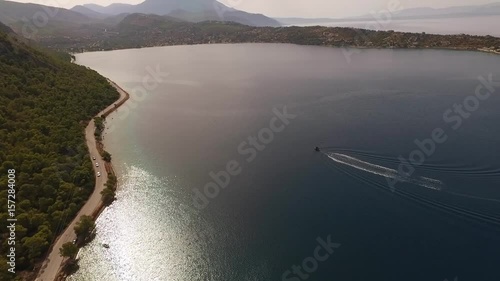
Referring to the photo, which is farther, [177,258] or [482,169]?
[482,169]

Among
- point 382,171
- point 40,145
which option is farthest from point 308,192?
point 40,145

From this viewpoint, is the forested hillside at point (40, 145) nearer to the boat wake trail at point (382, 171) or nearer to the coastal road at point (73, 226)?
A: the coastal road at point (73, 226)

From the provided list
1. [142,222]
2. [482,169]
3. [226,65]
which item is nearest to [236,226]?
[142,222]

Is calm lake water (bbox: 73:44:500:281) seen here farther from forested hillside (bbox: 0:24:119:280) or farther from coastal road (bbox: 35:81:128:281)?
forested hillside (bbox: 0:24:119:280)

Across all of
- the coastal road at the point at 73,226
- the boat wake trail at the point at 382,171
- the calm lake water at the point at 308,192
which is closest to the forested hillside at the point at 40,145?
the coastal road at the point at 73,226

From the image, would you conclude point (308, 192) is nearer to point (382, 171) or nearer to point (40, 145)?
point (382, 171)

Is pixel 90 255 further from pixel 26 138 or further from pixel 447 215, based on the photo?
pixel 447 215
